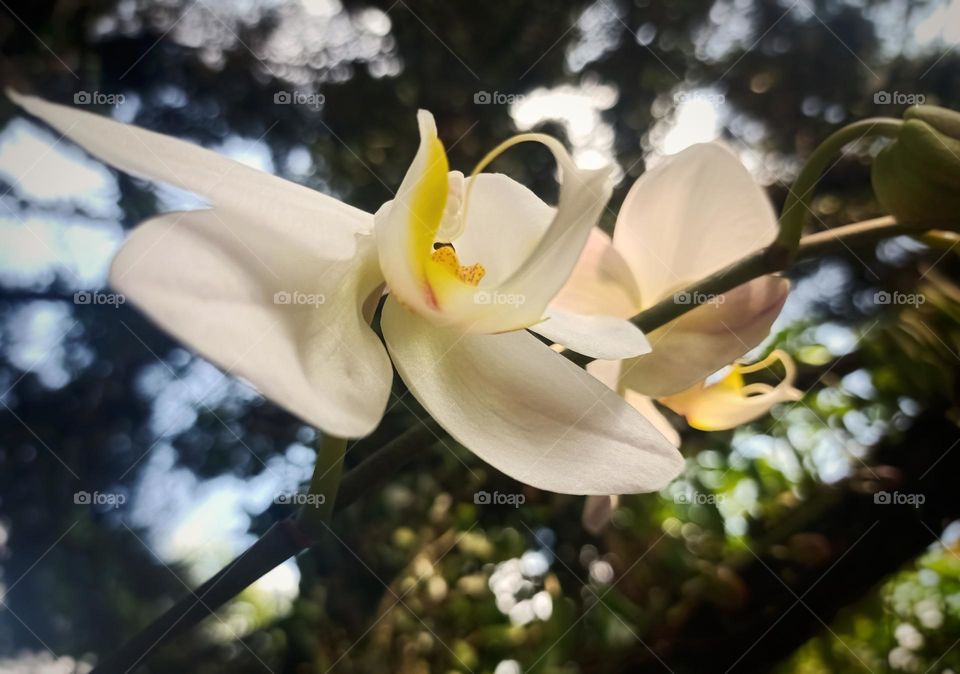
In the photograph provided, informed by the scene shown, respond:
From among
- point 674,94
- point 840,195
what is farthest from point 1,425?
point 840,195

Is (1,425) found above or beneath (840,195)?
beneath

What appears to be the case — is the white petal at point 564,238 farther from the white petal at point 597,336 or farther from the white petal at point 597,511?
the white petal at point 597,511

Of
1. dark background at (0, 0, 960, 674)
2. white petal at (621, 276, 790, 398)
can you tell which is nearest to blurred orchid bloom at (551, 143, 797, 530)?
white petal at (621, 276, 790, 398)

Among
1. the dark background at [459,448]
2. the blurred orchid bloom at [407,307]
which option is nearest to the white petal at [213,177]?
the blurred orchid bloom at [407,307]

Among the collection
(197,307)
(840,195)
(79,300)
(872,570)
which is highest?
(197,307)

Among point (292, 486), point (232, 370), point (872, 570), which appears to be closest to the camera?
point (232, 370)

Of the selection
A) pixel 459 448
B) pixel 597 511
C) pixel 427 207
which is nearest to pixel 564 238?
pixel 427 207

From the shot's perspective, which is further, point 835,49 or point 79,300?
point 835,49

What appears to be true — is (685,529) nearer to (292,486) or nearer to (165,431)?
(292,486)
